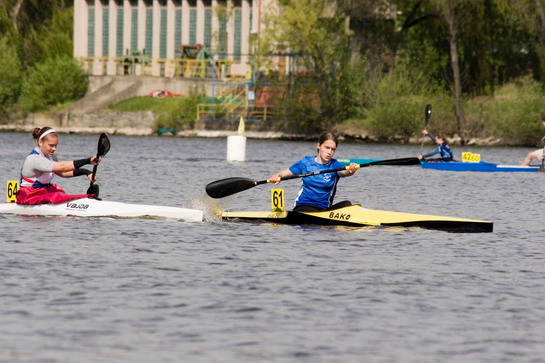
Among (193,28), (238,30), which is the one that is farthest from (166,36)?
(238,30)

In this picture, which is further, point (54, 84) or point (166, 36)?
point (166, 36)

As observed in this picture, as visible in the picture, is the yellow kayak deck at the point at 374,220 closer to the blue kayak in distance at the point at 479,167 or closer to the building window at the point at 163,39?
the blue kayak in distance at the point at 479,167

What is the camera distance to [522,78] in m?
79.4

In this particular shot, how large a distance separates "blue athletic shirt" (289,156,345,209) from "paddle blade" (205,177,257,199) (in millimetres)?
1215

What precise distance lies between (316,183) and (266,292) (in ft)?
20.1

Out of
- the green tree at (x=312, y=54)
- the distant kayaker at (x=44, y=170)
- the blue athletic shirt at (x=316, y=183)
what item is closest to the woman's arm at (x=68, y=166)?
the distant kayaker at (x=44, y=170)

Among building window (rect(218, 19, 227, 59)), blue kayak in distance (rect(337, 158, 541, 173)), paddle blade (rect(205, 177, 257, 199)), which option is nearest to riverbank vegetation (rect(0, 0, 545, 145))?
building window (rect(218, 19, 227, 59))

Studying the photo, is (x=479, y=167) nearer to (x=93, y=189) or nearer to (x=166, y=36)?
(x=93, y=189)

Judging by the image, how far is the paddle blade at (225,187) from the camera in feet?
69.1

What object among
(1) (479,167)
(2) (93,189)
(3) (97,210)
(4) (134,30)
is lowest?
(1) (479,167)

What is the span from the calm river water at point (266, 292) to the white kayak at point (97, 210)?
16cm

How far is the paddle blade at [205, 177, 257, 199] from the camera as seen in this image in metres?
21.0

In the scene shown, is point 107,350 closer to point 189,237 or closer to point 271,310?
point 271,310

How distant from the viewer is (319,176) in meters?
20.0
